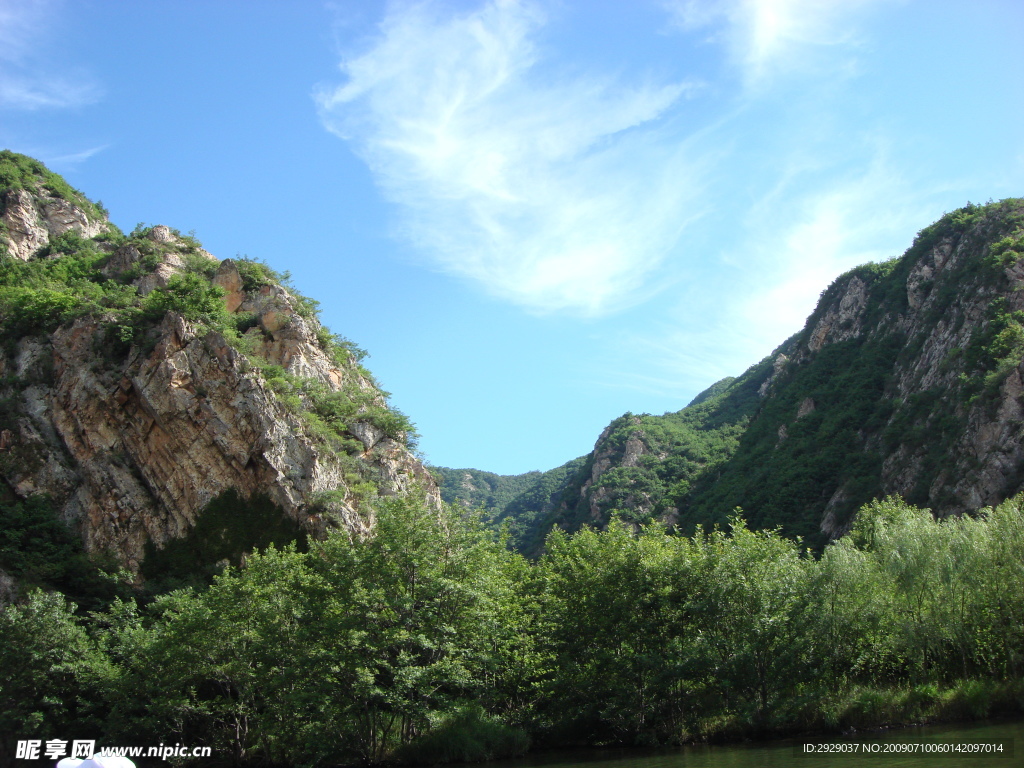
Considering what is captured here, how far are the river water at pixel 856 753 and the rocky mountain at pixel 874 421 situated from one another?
37062 mm

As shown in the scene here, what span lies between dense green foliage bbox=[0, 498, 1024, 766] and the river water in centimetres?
177

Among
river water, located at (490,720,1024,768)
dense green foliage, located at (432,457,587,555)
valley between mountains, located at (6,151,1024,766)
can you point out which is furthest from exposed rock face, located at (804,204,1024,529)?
dense green foliage, located at (432,457,587,555)

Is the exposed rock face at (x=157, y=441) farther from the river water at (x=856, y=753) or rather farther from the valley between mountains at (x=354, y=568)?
the river water at (x=856, y=753)

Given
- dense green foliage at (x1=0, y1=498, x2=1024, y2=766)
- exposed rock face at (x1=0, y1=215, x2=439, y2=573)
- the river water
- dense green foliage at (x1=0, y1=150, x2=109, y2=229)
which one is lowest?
the river water

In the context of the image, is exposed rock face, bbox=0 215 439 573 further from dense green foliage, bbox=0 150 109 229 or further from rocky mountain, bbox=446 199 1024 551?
dense green foliage, bbox=0 150 109 229

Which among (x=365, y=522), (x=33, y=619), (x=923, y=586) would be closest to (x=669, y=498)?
(x=365, y=522)

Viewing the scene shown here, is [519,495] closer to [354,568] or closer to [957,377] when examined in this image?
[957,377]

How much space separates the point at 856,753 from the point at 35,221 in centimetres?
8093

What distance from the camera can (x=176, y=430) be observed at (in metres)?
42.8

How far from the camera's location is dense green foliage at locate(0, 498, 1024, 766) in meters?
25.9

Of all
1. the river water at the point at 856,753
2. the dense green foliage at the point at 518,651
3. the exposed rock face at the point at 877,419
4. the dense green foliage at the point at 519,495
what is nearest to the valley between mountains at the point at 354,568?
the dense green foliage at the point at 518,651

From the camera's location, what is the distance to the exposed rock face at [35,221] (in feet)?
221

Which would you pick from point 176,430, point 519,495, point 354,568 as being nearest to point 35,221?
point 176,430

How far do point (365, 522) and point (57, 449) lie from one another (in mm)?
19538
